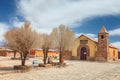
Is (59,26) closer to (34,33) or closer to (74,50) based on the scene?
(34,33)

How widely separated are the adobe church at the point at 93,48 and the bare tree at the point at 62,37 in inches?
666

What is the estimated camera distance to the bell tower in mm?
48000

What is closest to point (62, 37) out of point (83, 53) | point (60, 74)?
point (60, 74)

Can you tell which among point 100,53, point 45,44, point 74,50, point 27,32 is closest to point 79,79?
point 27,32

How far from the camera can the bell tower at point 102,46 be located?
48.0m

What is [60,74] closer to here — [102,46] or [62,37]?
[62,37]

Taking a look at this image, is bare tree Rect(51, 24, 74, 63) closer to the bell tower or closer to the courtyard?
the courtyard

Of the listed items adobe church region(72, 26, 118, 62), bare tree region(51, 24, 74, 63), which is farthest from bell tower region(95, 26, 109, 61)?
bare tree region(51, 24, 74, 63)

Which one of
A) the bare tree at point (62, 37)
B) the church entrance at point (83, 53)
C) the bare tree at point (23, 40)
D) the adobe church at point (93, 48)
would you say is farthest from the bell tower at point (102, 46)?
the bare tree at point (23, 40)

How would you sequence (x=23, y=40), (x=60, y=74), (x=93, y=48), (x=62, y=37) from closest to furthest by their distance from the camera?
(x=60, y=74) < (x=23, y=40) < (x=62, y=37) < (x=93, y=48)

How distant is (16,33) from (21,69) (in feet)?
12.6

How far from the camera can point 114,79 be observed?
624 inches

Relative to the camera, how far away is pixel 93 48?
5034 cm

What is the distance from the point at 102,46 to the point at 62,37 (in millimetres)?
18721
